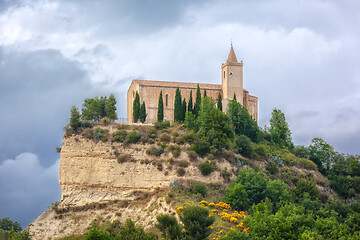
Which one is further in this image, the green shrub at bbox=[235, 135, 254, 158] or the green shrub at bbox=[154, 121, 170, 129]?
the green shrub at bbox=[154, 121, 170, 129]

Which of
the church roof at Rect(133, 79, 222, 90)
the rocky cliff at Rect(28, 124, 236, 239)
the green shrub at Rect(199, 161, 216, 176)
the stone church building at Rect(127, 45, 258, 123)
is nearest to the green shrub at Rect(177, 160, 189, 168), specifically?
the rocky cliff at Rect(28, 124, 236, 239)

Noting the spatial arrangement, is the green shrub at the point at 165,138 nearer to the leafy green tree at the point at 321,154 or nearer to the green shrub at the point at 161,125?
the green shrub at the point at 161,125

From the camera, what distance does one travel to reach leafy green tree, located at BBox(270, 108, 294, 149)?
69000mm

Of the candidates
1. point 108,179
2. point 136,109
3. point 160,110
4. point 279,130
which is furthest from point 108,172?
point 279,130

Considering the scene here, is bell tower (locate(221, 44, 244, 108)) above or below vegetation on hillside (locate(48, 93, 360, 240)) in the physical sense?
above


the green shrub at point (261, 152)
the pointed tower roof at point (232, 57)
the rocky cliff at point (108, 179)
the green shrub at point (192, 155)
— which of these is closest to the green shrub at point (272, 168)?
the green shrub at point (261, 152)

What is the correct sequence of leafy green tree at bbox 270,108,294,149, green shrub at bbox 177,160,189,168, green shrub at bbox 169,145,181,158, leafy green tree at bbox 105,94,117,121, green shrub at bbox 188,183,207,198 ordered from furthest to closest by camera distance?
1. leafy green tree at bbox 270,108,294,149
2. leafy green tree at bbox 105,94,117,121
3. green shrub at bbox 169,145,181,158
4. green shrub at bbox 177,160,189,168
5. green shrub at bbox 188,183,207,198

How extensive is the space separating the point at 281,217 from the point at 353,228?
6.83 metres

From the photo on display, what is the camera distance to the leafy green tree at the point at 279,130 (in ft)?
226

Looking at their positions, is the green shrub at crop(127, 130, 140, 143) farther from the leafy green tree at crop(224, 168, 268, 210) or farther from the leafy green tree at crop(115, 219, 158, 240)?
the leafy green tree at crop(115, 219, 158, 240)

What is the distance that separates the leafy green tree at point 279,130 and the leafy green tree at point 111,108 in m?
19.6

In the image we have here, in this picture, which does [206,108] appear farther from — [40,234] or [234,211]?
[40,234]

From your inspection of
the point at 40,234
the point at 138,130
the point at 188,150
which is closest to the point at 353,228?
the point at 188,150

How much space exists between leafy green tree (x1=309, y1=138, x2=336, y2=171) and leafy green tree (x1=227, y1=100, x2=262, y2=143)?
694cm
